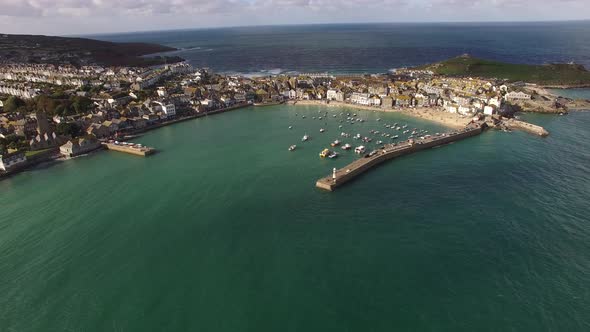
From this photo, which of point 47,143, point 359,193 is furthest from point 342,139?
point 47,143

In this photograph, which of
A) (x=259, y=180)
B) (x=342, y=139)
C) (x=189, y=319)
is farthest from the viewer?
(x=342, y=139)

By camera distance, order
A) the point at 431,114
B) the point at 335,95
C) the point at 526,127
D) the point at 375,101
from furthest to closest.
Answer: the point at 335,95 < the point at 375,101 < the point at 431,114 < the point at 526,127

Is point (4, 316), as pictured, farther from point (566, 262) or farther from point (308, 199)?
point (566, 262)

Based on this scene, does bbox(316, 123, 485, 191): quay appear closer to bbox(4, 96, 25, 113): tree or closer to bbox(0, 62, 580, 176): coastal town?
bbox(0, 62, 580, 176): coastal town

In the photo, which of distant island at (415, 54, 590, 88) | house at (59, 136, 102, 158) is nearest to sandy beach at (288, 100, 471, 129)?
distant island at (415, 54, 590, 88)

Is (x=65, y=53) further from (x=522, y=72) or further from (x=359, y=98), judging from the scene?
(x=522, y=72)

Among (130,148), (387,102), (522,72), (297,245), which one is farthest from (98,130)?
(522,72)
